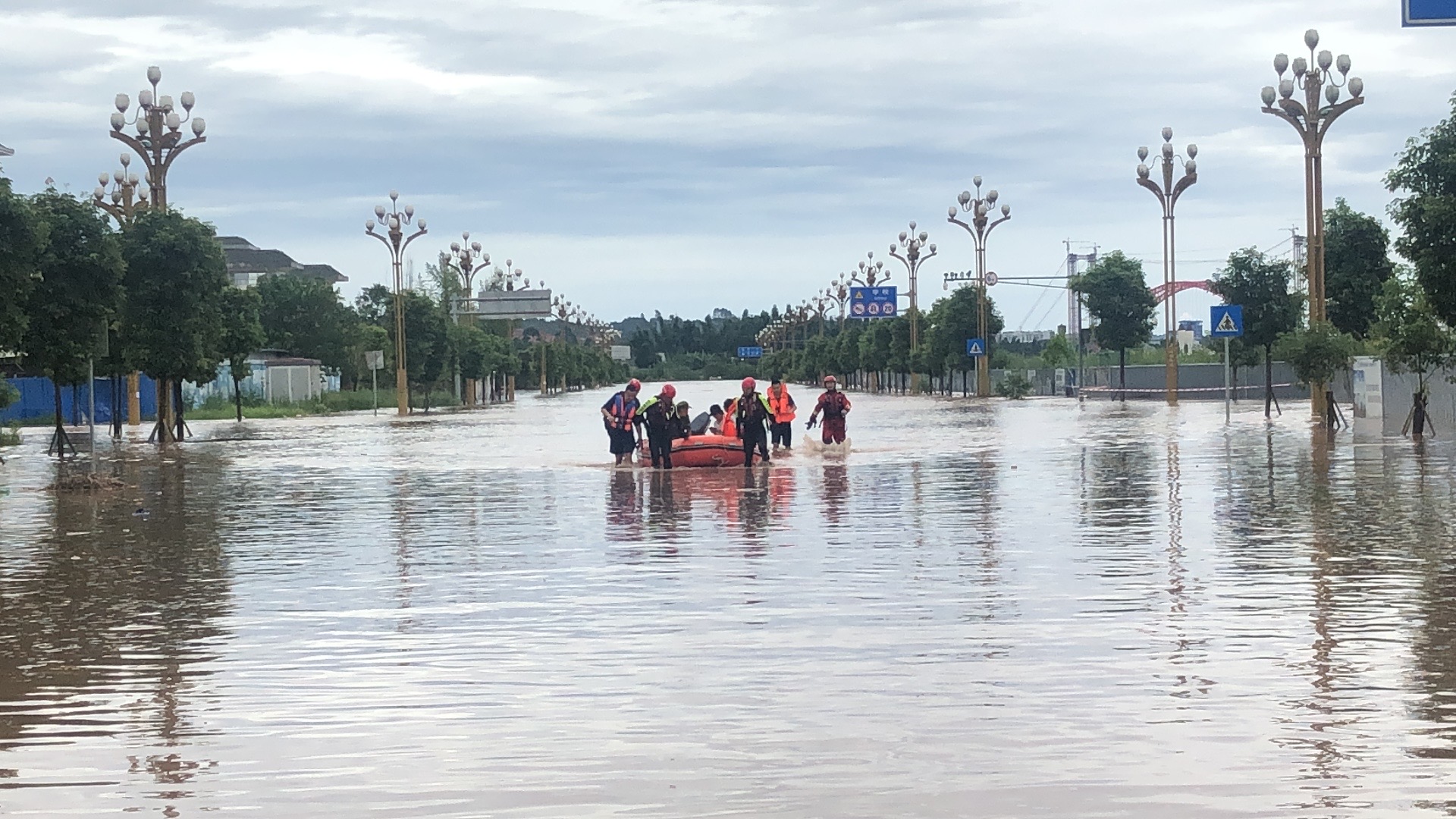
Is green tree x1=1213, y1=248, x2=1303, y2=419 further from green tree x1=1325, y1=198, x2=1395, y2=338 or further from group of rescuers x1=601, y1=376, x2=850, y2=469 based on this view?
group of rescuers x1=601, y1=376, x2=850, y2=469

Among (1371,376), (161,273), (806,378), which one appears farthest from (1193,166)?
(806,378)

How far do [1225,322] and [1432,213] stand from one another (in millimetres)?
15844

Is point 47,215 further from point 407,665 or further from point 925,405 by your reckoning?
point 925,405

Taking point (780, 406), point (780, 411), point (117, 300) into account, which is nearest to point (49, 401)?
point (117, 300)

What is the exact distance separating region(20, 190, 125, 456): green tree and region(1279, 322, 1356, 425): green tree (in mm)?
24247

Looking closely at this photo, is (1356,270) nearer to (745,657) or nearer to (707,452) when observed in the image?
(707,452)

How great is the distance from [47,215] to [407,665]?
26557mm

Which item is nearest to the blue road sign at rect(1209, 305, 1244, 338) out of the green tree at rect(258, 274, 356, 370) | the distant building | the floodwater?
the floodwater

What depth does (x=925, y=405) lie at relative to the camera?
76.1m

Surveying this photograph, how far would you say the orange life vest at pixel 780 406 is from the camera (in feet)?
106

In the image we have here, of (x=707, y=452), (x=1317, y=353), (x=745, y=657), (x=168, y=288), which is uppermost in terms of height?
(x=168, y=288)

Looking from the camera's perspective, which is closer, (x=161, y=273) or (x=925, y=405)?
(x=161, y=273)

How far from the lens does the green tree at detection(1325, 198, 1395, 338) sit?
5506 cm

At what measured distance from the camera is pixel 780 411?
32438 mm
